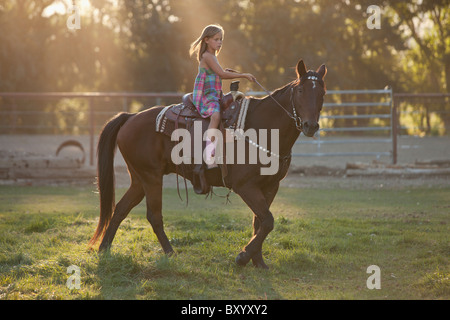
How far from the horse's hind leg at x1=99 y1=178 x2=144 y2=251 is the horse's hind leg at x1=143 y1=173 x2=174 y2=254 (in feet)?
0.66

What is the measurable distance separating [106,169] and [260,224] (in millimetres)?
2019

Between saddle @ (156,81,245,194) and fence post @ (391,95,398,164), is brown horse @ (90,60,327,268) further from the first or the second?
fence post @ (391,95,398,164)

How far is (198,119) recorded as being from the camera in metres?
6.12

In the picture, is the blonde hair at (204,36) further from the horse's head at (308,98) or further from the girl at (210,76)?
the horse's head at (308,98)

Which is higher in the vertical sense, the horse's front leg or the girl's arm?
the girl's arm

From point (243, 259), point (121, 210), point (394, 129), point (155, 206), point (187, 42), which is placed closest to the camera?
point (243, 259)

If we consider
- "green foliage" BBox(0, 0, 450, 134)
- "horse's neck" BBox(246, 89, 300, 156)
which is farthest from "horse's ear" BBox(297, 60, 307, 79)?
"green foliage" BBox(0, 0, 450, 134)

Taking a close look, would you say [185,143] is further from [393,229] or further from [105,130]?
[393,229]

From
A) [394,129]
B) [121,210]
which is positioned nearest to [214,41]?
[121,210]

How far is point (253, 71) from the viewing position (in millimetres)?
31125

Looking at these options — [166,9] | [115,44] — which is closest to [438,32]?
[166,9]

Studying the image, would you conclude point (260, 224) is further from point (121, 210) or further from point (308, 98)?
point (121, 210)

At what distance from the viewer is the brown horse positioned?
5477mm

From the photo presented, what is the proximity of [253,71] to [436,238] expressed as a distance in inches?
979
